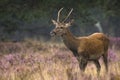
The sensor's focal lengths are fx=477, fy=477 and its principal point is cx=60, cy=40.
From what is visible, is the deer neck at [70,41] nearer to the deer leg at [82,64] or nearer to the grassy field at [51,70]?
the deer leg at [82,64]


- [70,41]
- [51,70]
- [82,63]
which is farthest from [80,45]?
[51,70]

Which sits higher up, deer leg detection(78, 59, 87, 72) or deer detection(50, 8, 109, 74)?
deer detection(50, 8, 109, 74)

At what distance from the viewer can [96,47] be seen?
497 inches

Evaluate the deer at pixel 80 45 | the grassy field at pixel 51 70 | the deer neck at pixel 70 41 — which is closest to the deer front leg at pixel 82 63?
the deer at pixel 80 45

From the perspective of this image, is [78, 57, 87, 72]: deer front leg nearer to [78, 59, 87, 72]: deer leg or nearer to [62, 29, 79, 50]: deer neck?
[78, 59, 87, 72]: deer leg

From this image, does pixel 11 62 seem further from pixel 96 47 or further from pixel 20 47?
pixel 20 47

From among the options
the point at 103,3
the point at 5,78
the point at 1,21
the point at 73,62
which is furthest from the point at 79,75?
the point at 1,21

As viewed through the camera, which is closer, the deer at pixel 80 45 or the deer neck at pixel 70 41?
the deer at pixel 80 45

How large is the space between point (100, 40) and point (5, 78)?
336cm

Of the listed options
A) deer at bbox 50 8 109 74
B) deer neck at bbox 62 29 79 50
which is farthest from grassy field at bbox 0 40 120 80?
deer neck at bbox 62 29 79 50

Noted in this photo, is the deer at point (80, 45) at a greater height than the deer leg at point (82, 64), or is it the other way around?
the deer at point (80, 45)

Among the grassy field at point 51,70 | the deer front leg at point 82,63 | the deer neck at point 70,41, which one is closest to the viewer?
the grassy field at point 51,70

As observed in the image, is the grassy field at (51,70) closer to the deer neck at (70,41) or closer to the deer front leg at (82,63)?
the deer front leg at (82,63)

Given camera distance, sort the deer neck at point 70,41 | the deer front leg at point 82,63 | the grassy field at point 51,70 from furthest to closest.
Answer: the deer neck at point 70,41, the deer front leg at point 82,63, the grassy field at point 51,70
